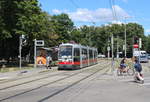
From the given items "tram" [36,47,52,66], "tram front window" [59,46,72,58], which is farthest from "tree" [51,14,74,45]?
"tram front window" [59,46,72,58]

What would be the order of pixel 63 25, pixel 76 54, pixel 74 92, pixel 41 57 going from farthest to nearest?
pixel 63 25 → pixel 41 57 → pixel 76 54 → pixel 74 92

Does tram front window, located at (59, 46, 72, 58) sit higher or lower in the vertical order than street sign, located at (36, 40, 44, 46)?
lower

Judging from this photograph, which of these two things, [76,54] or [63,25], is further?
[63,25]

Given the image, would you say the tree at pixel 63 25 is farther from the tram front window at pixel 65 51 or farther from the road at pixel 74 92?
the road at pixel 74 92

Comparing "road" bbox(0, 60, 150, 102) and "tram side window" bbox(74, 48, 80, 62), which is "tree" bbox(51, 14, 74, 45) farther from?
"road" bbox(0, 60, 150, 102)

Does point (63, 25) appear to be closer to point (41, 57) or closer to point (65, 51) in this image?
point (41, 57)

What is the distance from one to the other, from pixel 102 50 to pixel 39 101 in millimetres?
117869

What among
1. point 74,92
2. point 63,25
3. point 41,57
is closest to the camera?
point 74,92

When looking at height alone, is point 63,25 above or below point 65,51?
above

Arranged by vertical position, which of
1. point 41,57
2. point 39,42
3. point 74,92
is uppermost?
point 39,42

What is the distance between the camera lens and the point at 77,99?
523 inches

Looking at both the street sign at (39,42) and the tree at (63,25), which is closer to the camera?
the street sign at (39,42)

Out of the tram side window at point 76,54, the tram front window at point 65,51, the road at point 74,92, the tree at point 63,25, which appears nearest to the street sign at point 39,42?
the tram front window at point 65,51

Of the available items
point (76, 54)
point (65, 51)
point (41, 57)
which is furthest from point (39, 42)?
point (76, 54)
